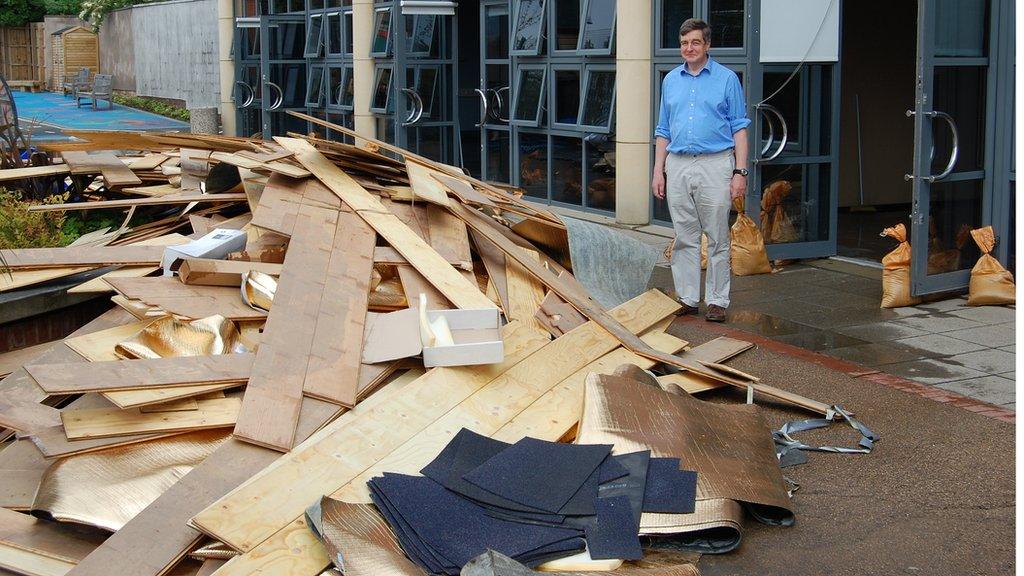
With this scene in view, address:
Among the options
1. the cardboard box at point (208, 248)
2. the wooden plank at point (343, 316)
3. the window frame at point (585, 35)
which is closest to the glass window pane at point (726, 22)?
the window frame at point (585, 35)

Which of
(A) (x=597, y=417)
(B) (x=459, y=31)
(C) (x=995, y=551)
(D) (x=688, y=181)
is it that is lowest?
(C) (x=995, y=551)

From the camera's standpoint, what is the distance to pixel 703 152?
26.0 ft

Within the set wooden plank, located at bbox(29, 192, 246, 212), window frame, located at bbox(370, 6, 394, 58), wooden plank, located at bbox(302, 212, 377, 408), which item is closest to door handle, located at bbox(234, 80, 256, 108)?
window frame, located at bbox(370, 6, 394, 58)

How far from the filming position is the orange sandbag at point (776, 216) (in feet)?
32.4

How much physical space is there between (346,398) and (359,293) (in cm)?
113

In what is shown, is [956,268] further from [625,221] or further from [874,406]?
[625,221]

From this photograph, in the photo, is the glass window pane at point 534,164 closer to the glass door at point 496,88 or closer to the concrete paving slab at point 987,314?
the glass door at point 496,88

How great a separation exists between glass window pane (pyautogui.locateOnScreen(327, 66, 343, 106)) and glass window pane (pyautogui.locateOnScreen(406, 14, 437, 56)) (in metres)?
2.41

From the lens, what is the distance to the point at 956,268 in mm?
8586

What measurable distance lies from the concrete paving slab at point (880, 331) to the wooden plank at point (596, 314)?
149cm

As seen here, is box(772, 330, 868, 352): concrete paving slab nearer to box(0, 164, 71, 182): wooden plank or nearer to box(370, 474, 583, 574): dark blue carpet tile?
box(370, 474, 583, 574): dark blue carpet tile

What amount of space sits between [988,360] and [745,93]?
3473 millimetres

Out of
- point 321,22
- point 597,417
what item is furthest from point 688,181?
point 321,22

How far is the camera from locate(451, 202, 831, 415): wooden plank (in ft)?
20.0
